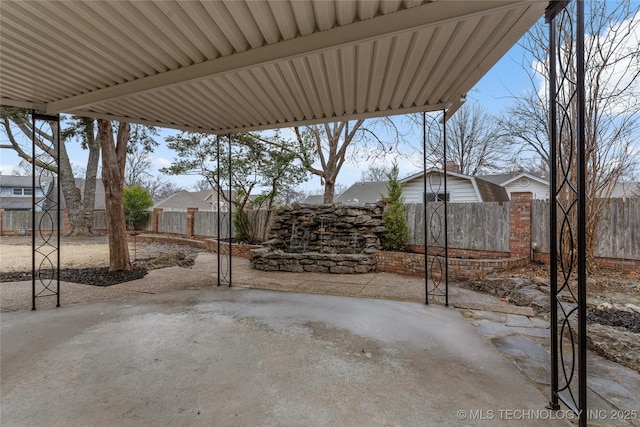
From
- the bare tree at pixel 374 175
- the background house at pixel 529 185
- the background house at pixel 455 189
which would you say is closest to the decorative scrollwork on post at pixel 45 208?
the background house at pixel 455 189

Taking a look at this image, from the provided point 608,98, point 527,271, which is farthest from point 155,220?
point 608,98

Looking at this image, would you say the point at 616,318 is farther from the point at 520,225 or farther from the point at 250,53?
the point at 250,53

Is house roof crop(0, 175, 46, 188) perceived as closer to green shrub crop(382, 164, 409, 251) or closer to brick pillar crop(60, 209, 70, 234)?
brick pillar crop(60, 209, 70, 234)

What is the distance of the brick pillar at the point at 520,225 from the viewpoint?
19.3 ft

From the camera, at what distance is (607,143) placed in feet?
16.0

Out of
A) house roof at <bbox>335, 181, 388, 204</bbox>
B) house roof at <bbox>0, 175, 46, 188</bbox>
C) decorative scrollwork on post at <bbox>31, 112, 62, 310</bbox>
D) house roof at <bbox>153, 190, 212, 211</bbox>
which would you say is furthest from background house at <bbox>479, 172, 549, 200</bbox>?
house roof at <bbox>0, 175, 46, 188</bbox>

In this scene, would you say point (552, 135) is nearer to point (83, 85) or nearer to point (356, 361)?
point (356, 361)

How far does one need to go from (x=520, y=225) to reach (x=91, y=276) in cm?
836

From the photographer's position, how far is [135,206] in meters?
14.4

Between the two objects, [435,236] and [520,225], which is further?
[435,236]

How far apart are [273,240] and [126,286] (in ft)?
11.1

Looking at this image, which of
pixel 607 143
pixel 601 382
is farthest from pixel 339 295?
pixel 607 143

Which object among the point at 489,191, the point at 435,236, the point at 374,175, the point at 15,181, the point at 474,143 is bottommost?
the point at 435,236

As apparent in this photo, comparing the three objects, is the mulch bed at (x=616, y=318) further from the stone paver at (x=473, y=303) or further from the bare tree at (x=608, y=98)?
the bare tree at (x=608, y=98)
